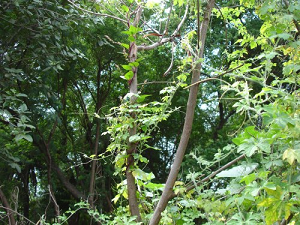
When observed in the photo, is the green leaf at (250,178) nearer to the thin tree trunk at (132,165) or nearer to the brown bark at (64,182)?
the thin tree trunk at (132,165)

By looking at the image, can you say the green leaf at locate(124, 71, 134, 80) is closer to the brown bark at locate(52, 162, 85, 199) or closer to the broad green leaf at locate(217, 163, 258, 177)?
the broad green leaf at locate(217, 163, 258, 177)

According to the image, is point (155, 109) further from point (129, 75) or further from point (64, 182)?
point (64, 182)

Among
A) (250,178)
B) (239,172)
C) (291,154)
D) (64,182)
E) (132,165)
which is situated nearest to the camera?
(291,154)

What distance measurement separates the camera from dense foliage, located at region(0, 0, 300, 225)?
1135 mm

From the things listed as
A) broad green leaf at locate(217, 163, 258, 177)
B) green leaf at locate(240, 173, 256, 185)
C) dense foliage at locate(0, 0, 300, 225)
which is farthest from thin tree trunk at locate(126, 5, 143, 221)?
green leaf at locate(240, 173, 256, 185)

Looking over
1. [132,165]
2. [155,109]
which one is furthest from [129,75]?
[132,165]

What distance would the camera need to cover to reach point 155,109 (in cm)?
148

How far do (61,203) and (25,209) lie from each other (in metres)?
0.98

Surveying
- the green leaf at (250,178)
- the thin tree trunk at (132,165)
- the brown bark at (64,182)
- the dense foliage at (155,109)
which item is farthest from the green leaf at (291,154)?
the brown bark at (64,182)

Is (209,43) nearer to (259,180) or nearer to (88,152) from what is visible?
(88,152)

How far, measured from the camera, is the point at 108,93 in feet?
27.0

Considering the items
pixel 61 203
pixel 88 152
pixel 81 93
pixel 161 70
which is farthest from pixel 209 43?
pixel 61 203

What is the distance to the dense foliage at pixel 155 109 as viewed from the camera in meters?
1.13

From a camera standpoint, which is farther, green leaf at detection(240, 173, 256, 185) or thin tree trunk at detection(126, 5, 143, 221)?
thin tree trunk at detection(126, 5, 143, 221)
